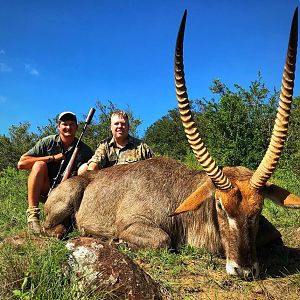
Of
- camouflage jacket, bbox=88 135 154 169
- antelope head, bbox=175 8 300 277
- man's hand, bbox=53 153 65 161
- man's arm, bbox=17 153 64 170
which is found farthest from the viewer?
camouflage jacket, bbox=88 135 154 169

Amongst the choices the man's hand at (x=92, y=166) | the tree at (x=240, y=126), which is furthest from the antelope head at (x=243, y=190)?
the tree at (x=240, y=126)

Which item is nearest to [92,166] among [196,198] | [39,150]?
[39,150]

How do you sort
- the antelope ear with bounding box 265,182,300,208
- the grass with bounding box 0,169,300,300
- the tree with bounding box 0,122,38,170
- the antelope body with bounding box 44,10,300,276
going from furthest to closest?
the tree with bounding box 0,122,38,170, the antelope ear with bounding box 265,182,300,208, the antelope body with bounding box 44,10,300,276, the grass with bounding box 0,169,300,300

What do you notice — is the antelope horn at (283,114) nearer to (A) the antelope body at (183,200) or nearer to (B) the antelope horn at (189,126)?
(A) the antelope body at (183,200)

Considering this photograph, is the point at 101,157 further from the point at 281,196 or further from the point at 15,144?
the point at 15,144

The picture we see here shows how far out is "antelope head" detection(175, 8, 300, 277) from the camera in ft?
15.3

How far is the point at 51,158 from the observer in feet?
26.3

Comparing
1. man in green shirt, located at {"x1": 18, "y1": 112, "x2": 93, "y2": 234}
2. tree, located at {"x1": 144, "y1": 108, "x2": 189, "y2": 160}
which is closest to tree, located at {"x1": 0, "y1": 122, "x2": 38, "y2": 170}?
tree, located at {"x1": 144, "y1": 108, "x2": 189, "y2": 160}

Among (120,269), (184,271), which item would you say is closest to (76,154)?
(184,271)

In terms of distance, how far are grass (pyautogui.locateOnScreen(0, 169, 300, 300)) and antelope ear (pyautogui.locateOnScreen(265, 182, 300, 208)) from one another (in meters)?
0.85

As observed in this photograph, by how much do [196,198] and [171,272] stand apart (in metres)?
1.02

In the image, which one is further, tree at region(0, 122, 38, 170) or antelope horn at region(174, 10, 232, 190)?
tree at region(0, 122, 38, 170)

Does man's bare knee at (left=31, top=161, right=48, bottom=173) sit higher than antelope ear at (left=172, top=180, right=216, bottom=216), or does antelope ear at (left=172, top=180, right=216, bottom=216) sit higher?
man's bare knee at (left=31, top=161, right=48, bottom=173)

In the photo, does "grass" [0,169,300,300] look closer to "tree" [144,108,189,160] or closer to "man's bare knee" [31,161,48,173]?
"man's bare knee" [31,161,48,173]
